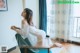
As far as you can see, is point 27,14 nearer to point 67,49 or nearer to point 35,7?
point 67,49

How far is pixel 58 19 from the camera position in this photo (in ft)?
15.5

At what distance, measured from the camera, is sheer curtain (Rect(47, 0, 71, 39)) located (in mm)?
4516

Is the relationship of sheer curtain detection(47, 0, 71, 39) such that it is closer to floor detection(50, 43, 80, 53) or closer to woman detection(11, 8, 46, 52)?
floor detection(50, 43, 80, 53)

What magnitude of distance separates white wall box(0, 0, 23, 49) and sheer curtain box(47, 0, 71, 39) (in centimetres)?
131

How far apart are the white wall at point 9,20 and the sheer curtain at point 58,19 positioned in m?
1.31

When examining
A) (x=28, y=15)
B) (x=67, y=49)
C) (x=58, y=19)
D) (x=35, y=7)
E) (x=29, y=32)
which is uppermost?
(x=35, y=7)

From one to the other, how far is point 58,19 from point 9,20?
1.80 m

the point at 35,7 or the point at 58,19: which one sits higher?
the point at 35,7

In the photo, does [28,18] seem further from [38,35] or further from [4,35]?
A: [4,35]

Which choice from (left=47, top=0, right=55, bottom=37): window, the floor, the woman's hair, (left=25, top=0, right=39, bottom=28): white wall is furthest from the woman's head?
(left=47, top=0, right=55, bottom=37): window

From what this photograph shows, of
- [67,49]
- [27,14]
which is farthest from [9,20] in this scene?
[67,49]

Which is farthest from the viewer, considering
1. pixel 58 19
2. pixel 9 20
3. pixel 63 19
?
Answer: pixel 58 19

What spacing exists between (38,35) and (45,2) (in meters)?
2.73

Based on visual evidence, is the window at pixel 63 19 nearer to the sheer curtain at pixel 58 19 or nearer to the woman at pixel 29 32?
the sheer curtain at pixel 58 19
